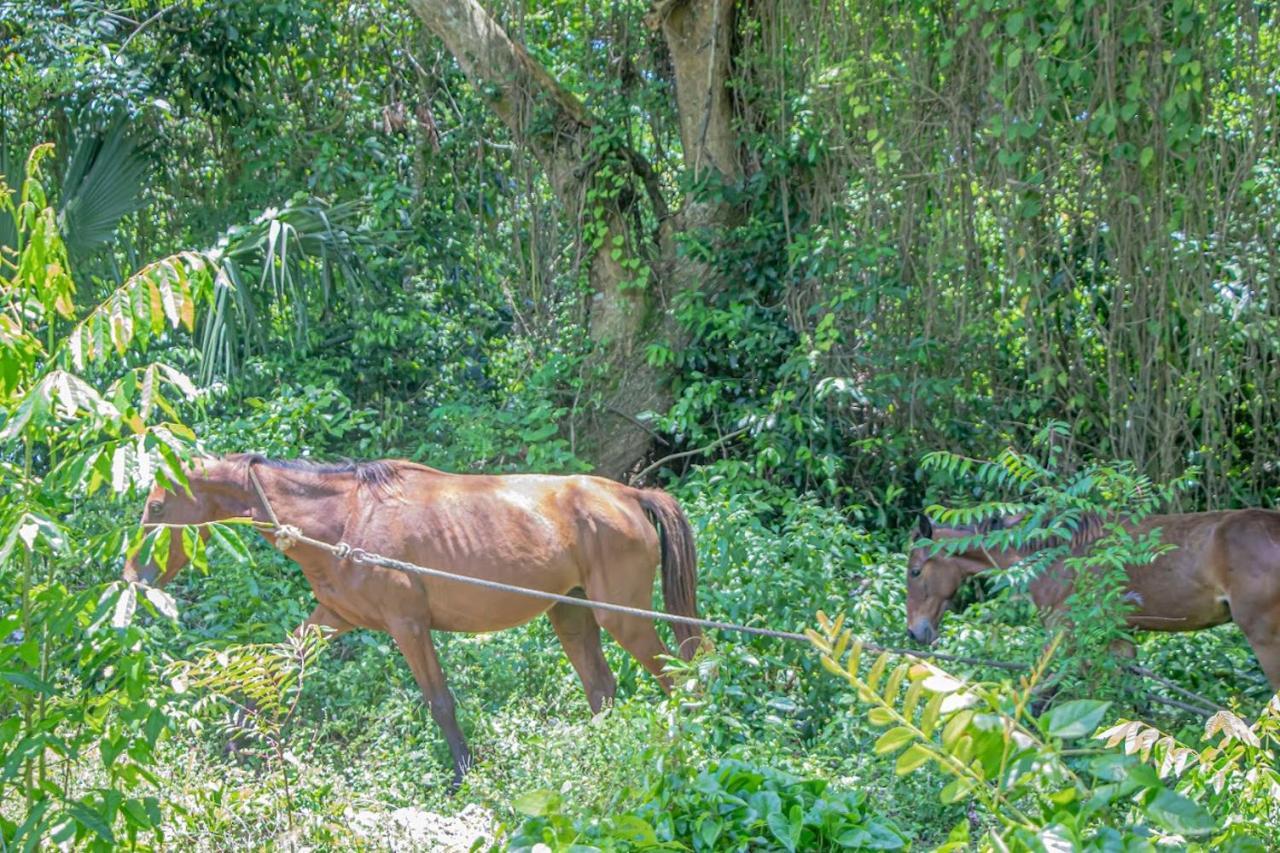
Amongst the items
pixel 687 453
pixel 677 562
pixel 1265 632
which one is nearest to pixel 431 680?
pixel 677 562

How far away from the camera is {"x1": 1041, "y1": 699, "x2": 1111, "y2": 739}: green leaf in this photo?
2.41 meters

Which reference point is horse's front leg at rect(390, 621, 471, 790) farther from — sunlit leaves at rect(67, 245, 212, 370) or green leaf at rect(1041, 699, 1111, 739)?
green leaf at rect(1041, 699, 1111, 739)

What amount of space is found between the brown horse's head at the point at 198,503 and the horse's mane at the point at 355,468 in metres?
0.20

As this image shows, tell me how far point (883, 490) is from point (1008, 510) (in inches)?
168

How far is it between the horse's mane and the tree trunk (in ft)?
12.7

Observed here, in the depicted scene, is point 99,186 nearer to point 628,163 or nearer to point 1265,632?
point 628,163

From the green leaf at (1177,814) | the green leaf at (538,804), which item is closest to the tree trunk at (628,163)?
the green leaf at (538,804)

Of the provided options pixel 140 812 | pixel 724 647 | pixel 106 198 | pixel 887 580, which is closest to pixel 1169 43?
pixel 887 580

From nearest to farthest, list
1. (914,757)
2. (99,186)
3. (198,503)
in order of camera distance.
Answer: (914,757)
(198,503)
(99,186)

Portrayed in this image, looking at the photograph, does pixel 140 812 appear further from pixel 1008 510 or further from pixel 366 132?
pixel 366 132

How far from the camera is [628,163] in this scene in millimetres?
11344

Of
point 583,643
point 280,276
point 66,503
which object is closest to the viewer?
point 66,503

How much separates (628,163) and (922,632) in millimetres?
5509

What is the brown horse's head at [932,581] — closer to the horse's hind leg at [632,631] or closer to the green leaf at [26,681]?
the horse's hind leg at [632,631]
